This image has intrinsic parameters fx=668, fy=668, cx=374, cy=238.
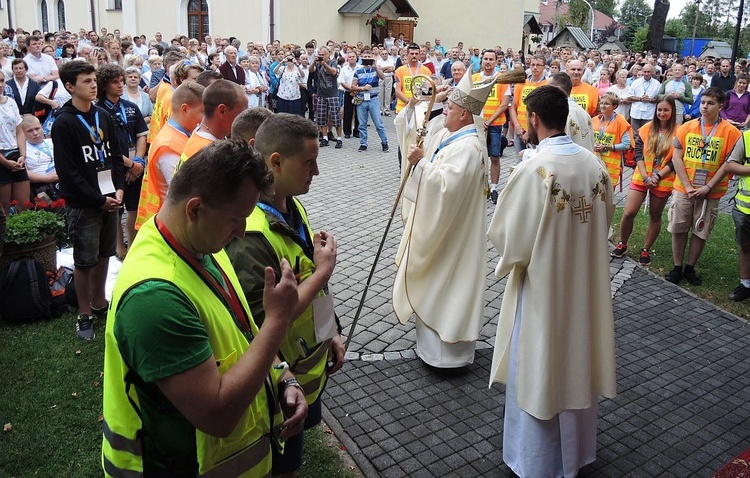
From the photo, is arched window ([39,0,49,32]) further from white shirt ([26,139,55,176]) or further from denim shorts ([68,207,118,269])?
denim shorts ([68,207,118,269])

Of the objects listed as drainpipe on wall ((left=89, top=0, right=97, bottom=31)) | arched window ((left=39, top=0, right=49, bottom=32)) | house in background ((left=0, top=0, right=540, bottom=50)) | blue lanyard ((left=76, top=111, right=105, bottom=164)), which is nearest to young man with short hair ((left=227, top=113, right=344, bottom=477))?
blue lanyard ((left=76, top=111, right=105, bottom=164))

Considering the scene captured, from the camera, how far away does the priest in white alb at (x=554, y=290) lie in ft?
11.8

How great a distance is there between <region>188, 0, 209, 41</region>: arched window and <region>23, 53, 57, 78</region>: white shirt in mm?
14891

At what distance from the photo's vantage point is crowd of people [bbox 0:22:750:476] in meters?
1.92

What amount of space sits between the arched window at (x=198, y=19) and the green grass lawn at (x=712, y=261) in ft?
77.7

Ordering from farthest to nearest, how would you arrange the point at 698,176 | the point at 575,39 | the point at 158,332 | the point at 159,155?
the point at 575,39 → the point at 698,176 → the point at 159,155 → the point at 158,332

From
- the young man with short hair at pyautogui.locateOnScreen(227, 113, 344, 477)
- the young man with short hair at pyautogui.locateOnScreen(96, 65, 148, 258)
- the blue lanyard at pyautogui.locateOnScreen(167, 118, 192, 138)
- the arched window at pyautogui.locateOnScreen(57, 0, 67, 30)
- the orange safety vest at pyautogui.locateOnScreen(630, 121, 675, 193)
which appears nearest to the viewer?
the young man with short hair at pyautogui.locateOnScreen(227, 113, 344, 477)

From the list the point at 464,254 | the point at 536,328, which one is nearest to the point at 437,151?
the point at 464,254

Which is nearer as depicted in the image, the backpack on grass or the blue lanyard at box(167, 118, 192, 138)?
the blue lanyard at box(167, 118, 192, 138)

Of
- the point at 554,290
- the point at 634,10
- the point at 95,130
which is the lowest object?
the point at 554,290

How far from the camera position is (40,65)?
1416 cm

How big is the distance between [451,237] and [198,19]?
88.3 ft

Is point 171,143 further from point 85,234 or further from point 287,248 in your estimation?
point 287,248

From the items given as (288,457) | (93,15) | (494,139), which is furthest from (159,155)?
(93,15)
